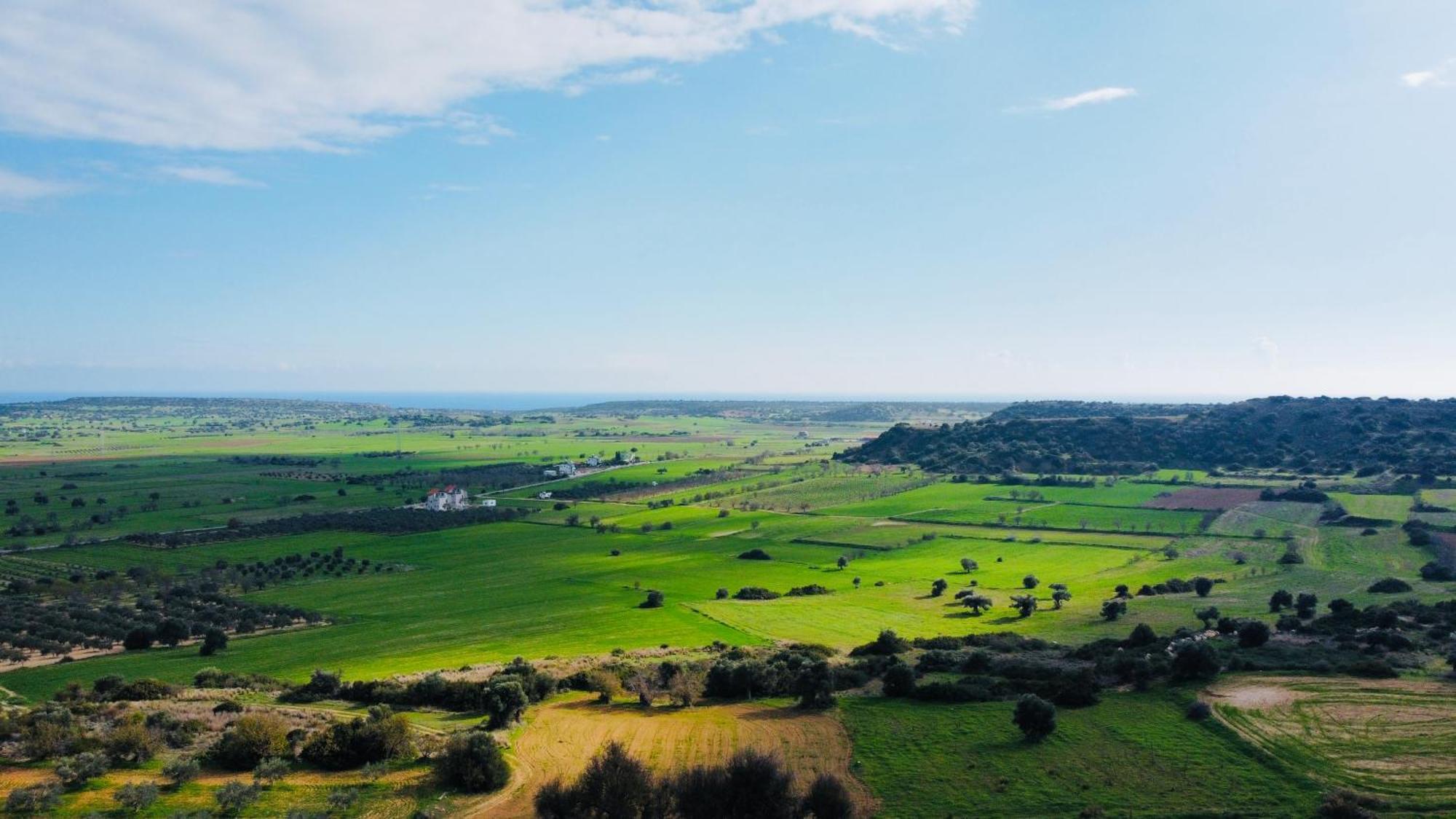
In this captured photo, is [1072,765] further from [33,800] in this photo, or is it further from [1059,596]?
[1059,596]

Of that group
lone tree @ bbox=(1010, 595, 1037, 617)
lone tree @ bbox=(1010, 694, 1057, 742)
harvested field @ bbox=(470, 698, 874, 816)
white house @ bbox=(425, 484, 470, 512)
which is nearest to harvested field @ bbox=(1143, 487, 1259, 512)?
lone tree @ bbox=(1010, 595, 1037, 617)

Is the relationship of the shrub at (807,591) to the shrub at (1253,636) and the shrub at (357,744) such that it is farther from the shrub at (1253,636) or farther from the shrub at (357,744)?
the shrub at (357,744)

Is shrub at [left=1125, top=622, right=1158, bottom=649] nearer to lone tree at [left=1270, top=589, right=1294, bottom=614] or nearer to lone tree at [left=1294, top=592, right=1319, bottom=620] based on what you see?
lone tree at [left=1294, top=592, right=1319, bottom=620]

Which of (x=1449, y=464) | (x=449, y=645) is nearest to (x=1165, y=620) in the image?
(x=449, y=645)

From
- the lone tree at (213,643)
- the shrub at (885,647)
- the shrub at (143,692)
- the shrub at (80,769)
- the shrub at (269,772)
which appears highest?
the shrub at (80,769)

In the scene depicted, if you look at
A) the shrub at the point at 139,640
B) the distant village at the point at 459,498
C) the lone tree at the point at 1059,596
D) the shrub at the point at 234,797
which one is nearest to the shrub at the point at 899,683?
the shrub at the point at 234,797
